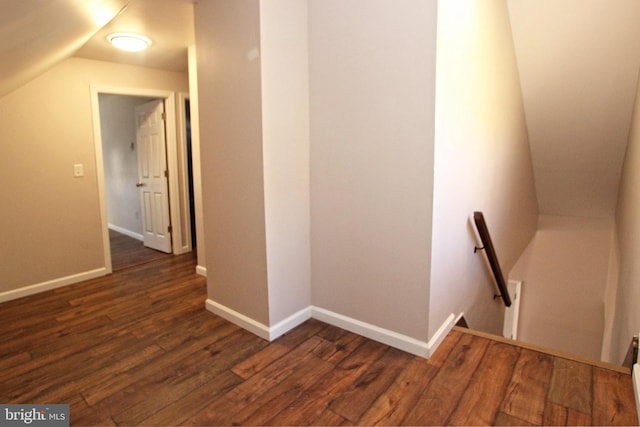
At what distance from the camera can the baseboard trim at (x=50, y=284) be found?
315 cm

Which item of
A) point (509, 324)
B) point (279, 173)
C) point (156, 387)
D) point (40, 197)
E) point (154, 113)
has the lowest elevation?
point (509, 324)

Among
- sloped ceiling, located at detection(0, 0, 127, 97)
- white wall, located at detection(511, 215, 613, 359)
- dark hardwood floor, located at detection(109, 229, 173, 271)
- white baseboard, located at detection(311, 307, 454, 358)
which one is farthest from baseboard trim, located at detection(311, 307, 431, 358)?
white wall, located at detection(511, 215, 613, 359)

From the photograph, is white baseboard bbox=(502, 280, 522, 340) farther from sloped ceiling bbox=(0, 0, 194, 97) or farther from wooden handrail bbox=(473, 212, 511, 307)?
sloped ceiling bbox=(0, 0, 194, 97)

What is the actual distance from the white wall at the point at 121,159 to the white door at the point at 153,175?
0.45 m

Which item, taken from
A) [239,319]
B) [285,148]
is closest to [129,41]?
[285,148]

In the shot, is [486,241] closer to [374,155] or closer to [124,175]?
[374,155]

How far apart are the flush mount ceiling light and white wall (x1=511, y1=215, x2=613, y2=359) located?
17.5ft

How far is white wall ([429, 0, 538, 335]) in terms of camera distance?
211 centimetres

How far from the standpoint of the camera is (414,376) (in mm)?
1994

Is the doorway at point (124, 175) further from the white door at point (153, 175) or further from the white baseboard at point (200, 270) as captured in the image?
the white baseboard at point (200, 270)

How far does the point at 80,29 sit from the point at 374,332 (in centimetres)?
287

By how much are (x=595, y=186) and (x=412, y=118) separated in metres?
3.94

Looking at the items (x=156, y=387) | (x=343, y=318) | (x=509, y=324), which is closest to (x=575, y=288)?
(x=509, y=324)

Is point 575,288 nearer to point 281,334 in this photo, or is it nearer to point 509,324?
point 509,324
